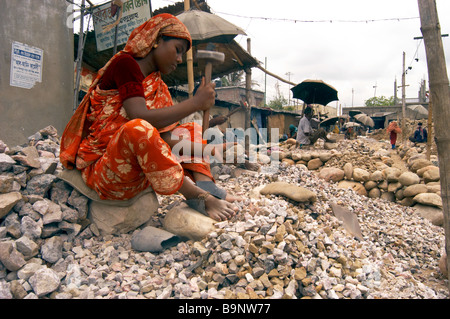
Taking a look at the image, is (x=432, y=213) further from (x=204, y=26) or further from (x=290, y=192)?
(x=204, y=26)

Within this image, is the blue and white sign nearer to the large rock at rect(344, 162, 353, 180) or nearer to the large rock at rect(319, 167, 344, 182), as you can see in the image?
the large rock at rect(319, 167, 344, 182)

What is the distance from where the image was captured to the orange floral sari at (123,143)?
1563mm

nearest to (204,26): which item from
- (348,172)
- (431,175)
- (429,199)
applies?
(348,172)

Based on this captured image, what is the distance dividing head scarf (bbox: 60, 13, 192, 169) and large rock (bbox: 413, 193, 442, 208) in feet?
14.1

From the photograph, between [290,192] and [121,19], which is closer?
[290,192]

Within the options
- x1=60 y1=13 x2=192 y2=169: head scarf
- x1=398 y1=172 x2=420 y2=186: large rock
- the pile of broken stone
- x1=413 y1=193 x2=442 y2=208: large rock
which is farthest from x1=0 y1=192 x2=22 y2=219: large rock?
x1=398 y1=172 x2=420 y2=186: large rock

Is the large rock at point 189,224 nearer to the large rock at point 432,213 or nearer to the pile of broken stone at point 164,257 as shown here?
the pile of broken stone at point 164,257

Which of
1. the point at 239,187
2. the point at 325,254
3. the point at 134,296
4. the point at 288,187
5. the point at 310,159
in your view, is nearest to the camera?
the point at 134,296

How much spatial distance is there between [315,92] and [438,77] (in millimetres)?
8592

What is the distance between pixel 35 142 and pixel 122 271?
5.70 ft

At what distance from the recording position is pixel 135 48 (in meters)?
1.78
